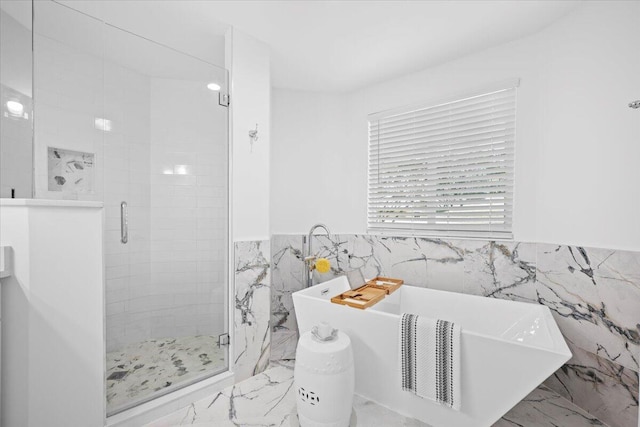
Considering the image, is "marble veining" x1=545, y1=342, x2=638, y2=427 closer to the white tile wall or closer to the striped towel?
the striped towel

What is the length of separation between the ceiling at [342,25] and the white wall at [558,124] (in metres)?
0.18

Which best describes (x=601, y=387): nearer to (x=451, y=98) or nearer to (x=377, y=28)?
(x=451, y=98)

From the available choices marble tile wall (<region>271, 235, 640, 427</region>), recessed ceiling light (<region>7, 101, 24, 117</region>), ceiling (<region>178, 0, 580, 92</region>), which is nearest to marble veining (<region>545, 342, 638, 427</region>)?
marble tile wall (<region>271, 235, 640, 427</region>)

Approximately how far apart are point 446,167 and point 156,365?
277 cm

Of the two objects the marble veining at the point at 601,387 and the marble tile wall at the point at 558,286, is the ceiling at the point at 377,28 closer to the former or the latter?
the marble tile wall at the point at 558,286

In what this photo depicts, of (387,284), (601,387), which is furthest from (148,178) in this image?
(601,387)

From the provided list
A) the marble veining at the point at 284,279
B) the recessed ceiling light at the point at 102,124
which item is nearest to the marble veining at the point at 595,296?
the marble veining at the point at 284,279

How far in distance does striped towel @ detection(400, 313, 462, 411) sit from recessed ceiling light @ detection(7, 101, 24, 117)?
2.67m

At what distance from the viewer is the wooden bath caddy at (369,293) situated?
204 centimetres

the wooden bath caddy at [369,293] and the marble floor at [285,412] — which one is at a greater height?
the wooden bath caddy at [369,293]

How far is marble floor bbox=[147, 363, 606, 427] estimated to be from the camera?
5.87ft

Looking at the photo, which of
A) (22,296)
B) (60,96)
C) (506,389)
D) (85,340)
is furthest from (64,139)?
(506,389)

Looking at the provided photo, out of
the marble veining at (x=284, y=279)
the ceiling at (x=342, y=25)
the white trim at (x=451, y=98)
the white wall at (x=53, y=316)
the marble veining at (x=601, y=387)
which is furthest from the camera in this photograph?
the marble veining at (x=284, y=279)

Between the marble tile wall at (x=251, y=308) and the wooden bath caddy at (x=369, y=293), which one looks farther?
the marble tile wall at (x=251, y=308)
